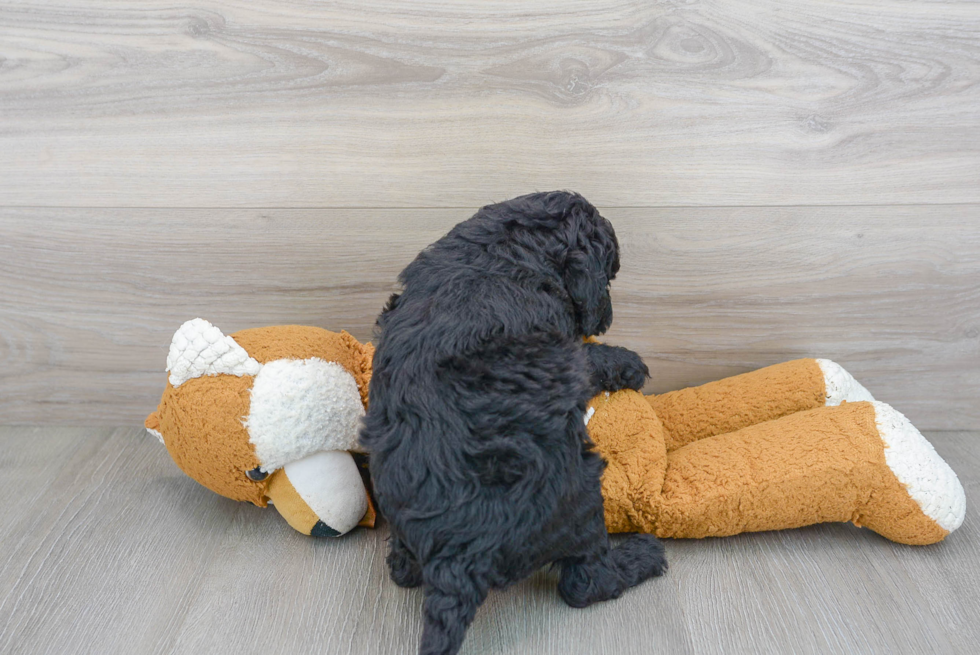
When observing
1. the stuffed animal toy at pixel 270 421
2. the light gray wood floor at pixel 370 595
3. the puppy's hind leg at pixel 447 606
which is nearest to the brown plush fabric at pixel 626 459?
the light gray wood floor at pixel 370 595

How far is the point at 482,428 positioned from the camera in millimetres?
854

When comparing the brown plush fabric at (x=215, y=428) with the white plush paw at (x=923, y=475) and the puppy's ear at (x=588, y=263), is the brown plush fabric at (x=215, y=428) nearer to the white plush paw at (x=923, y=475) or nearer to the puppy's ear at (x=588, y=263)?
the puppy's ear at (x=588, y=263)

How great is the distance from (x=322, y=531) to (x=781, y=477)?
27.7 inches

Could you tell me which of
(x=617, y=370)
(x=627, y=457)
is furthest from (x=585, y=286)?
(x=627, y=457)

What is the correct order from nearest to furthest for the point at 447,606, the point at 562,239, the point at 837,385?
the point at 447,606
the point at 562,239
the point at 837,385

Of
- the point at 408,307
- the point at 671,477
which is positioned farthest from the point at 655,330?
the point at 408,307

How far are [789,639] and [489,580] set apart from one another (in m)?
0.41

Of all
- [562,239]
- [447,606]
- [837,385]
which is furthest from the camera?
[837,385]

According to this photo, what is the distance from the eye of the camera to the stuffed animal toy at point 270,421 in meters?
1.05

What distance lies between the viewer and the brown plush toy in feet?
3.39

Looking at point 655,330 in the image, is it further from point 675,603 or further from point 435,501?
point 435,501

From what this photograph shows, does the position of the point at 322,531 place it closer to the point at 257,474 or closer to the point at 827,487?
the point at 257,474

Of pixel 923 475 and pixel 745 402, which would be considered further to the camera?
pixel 745 402

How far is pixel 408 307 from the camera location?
0.92 meters
